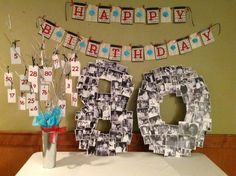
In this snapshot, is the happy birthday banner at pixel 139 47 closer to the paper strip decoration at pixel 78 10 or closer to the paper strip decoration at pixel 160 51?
the paper strip decoration at pixel 160 51

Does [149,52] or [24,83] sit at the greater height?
[149,52]

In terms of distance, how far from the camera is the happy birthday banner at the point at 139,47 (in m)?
1.78

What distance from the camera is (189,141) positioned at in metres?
1.73

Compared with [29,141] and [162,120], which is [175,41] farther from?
[29,141]

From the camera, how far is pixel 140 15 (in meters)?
1.78

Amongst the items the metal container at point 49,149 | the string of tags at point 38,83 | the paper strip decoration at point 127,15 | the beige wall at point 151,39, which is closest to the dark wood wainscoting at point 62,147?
the beige wall at point 151,39

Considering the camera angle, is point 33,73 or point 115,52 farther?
point 115,52

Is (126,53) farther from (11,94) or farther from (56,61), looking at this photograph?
(11,94)

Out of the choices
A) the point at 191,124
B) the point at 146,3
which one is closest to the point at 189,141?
the point at 191,124

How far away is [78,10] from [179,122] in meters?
0.87

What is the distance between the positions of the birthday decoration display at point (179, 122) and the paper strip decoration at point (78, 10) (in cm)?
54

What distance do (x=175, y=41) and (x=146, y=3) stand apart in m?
0.28

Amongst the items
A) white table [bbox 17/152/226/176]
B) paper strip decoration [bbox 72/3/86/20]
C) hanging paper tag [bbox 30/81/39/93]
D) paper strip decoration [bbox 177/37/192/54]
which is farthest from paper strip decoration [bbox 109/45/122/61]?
white table [bbox 17/152/226/176]

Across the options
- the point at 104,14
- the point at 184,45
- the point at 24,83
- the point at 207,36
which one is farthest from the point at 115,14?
the point at 24,83
